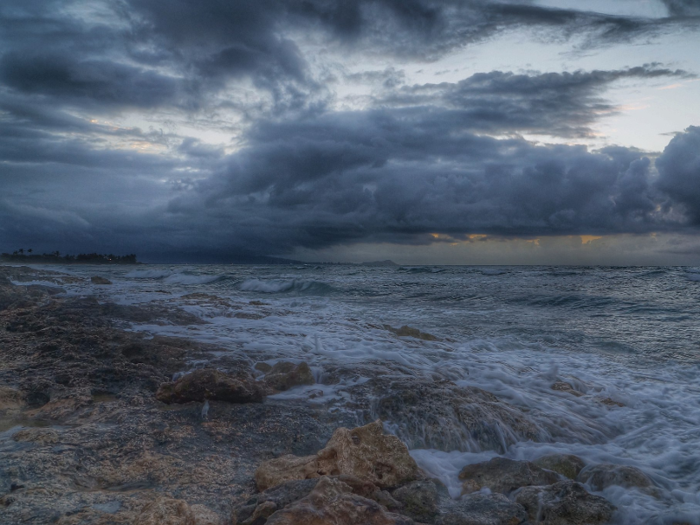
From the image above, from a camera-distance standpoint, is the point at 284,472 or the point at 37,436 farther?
the point at 37,436

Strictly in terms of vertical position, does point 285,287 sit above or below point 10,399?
below

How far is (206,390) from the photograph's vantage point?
12.7ft

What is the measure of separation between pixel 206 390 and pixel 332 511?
2.28 metres

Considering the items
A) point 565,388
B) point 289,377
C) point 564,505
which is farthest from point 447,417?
point 565,388

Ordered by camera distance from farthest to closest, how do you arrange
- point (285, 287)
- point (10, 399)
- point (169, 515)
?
point (285, 287)
point (10, 399)
point (169, 515)

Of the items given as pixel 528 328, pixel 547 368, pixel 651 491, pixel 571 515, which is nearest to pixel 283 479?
pixel 571 515

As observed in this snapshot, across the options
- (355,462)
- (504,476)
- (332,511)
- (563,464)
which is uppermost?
(332,511)

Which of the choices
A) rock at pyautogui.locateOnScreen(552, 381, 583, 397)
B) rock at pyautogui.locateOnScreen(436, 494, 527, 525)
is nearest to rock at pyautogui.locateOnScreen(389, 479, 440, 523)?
rock at pyautogui.locateOnScreen(436, 494, 527, 525)

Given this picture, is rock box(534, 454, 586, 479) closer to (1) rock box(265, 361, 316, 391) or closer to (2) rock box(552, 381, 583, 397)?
(2) rock box(552, 381, 583, 397)

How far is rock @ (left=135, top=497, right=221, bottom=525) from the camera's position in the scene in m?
1.88

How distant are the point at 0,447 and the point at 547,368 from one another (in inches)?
258

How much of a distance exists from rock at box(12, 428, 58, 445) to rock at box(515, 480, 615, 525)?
3.06 metres

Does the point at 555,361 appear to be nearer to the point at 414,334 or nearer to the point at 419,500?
the point at 414,334

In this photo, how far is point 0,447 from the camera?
8.62 feet
